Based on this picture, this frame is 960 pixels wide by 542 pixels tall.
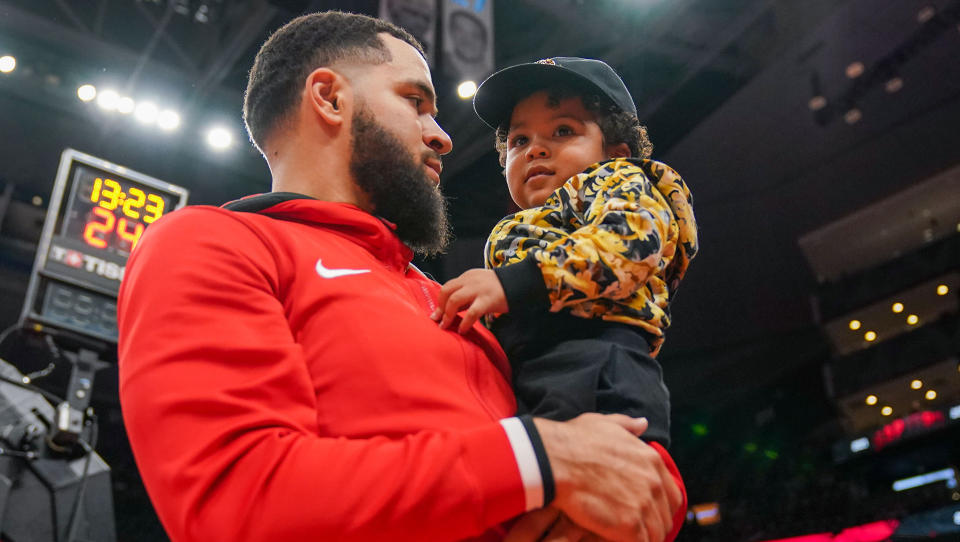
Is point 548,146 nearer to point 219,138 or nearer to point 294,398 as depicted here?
point 294,398

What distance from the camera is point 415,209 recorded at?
1.51 metres

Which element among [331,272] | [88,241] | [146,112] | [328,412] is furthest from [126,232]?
[328,412]

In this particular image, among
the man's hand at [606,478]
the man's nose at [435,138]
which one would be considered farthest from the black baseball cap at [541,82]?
the man's hand at [606,478]

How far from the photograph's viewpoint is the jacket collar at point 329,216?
1.27 metres

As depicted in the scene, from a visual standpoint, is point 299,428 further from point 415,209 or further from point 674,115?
point 674,115

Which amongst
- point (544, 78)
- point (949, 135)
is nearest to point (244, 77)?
point (544, 78)

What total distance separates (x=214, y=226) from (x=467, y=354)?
15.5 inches

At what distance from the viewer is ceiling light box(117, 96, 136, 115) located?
20.2 ft

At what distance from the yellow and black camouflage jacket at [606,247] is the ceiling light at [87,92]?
571 cm

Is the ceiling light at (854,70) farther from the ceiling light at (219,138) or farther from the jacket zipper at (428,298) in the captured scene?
the jacket zipper at (428,298)

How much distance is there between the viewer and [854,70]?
480 inches

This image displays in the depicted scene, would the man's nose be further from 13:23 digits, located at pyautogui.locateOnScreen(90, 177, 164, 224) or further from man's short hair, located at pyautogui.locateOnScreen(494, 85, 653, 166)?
13:23 digits, located at pyautogui.locateOnScreen(90, 177, 164, 224)

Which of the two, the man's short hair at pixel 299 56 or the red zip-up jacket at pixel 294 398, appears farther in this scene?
the man's short hair at pixel 299 56

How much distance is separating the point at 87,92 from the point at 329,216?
583cm
